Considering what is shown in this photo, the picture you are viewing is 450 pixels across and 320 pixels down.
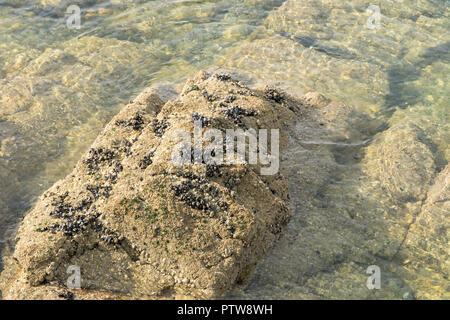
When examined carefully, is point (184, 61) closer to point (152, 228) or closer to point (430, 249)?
point (152, 228)

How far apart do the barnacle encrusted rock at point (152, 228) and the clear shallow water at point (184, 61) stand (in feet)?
5.04

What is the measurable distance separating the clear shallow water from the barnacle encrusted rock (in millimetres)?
1535

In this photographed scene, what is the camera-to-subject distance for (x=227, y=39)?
12656 millimetres

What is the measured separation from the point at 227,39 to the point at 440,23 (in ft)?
22.3

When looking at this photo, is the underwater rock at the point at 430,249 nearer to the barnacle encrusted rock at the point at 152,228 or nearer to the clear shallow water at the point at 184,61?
the clear shallow water at the point at 184,61

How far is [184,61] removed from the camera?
467 inches

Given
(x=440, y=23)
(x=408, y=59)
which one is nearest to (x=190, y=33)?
(x=408, y=59)

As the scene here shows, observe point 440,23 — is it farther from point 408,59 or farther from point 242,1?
point 242,1

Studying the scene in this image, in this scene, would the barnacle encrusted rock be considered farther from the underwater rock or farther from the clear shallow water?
the underwater rock

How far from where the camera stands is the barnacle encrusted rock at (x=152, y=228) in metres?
5.75

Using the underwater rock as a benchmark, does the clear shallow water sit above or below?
above

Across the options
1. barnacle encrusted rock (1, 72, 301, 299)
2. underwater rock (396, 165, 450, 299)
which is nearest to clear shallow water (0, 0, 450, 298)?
underwater rock (396, 165, 450, 299)

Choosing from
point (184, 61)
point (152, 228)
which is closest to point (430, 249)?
point (152, 228)

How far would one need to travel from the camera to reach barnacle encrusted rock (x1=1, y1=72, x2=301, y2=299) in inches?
227
